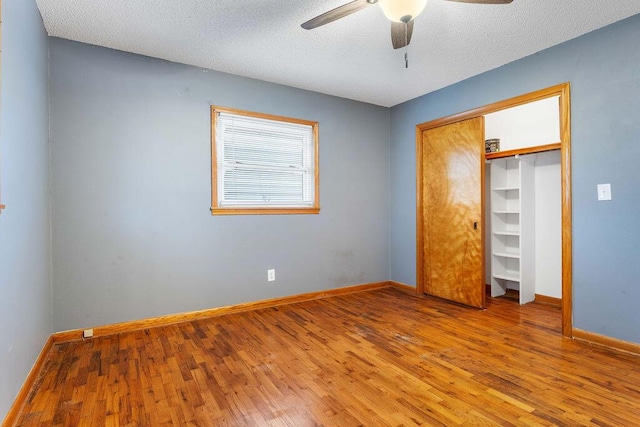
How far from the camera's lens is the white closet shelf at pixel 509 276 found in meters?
3.79

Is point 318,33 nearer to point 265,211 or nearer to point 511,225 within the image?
point 265,211

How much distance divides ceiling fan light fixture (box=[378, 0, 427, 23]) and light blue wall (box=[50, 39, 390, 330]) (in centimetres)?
199

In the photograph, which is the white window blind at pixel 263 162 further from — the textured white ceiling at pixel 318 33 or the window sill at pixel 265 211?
the textured white ceiling at pixel 318 33

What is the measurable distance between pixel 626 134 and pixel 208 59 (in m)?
3.39

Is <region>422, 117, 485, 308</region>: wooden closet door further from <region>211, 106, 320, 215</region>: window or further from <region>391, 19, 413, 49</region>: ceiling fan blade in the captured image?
<region>391, 19, 413, 49</region>: ceiling fan blade

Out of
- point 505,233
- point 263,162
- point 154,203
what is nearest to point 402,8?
point 263,162

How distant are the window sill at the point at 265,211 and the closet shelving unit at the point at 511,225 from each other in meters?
2.24

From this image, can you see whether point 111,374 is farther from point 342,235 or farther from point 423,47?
point 423,47

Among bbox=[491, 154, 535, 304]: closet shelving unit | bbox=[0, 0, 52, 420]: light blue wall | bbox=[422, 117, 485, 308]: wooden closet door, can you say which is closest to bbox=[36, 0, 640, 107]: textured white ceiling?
bbox=[0, 0, 52, 420]: light blue wall

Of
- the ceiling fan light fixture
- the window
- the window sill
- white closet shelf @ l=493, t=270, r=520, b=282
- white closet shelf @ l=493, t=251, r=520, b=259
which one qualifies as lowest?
white closet shelf @ l=493, t=270, r=520, b=282

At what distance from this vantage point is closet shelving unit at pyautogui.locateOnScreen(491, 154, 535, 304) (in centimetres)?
368

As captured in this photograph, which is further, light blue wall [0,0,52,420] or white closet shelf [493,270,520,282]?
white closet shelf [493,270,520,282]

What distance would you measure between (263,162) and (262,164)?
0.03 metres

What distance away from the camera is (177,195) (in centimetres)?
302
